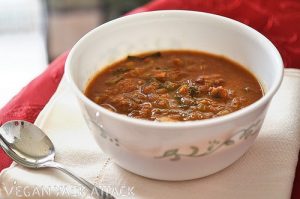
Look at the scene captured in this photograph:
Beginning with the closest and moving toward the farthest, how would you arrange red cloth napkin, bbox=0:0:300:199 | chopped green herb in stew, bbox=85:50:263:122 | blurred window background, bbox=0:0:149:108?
chopped green herb in stew, bbox=85:50:263:122 < red cloth napkin, bbox=0:0:300:199 < blurred window background, bbox=0:0:149:108

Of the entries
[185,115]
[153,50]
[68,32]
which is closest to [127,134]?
[185,115]

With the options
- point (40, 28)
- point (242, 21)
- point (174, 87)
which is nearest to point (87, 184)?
point (174, 87)

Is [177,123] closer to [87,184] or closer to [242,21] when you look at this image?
[87,184]

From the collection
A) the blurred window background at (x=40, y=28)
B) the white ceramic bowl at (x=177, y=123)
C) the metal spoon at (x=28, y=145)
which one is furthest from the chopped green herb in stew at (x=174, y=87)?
the blurred window background at (x=40, y=28)

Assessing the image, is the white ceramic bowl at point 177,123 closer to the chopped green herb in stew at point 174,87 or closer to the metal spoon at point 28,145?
the chopped green herb in stew at point 174,87

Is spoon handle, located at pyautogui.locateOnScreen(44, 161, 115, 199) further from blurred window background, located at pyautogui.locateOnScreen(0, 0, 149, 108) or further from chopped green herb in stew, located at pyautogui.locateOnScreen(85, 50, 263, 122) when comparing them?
blurred window background, located at pyautogui.locateOnScreen(0, 0, 149, 108)

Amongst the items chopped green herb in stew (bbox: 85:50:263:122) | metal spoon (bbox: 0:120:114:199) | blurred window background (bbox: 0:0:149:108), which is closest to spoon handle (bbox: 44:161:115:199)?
metal spoon (bbox: 0:120:114:199)
